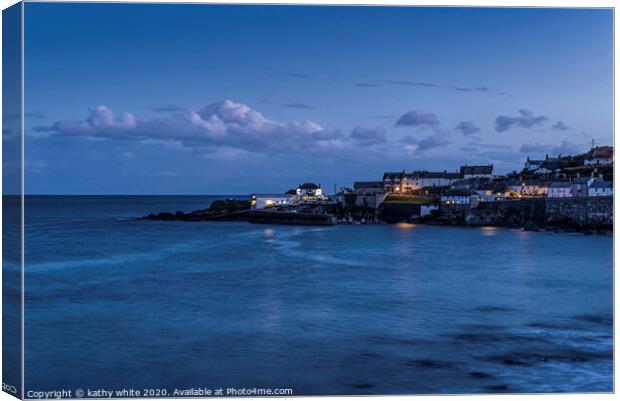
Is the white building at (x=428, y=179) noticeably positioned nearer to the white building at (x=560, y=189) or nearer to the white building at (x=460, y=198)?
the white building at (x=460, y=198)

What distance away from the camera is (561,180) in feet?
98.9

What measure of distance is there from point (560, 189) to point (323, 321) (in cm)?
2346

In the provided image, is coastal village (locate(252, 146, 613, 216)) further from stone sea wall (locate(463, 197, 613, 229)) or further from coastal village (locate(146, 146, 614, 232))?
stone sea wall (locate(463, 197, 613, 229))

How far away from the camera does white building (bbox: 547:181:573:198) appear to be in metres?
27.9

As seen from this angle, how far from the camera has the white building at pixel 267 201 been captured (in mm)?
35756

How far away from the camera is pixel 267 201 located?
3666 cm

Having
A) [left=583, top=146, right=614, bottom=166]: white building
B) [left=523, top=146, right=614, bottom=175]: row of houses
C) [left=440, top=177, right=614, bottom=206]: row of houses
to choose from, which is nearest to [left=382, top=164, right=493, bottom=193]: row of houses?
[left=523, top=146, right=614, bottom=175]: row of houses

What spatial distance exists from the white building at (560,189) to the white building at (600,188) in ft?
7.77

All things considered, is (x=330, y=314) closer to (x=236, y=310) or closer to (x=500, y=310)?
(x=236, y=310)

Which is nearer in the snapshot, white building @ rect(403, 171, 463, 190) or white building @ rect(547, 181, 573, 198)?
white building @ rect(547, 181, 573, 198)

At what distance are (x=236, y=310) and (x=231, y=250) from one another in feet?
29.0

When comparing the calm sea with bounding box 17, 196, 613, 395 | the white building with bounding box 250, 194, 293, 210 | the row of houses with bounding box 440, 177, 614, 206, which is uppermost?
the row of houses with bounding box 440, 177, 614, 206

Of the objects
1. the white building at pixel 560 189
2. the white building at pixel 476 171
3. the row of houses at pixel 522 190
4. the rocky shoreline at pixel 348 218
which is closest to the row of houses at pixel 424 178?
the white building at pixel 476 171

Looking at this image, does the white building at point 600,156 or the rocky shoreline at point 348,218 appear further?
the white building at point 600,156
